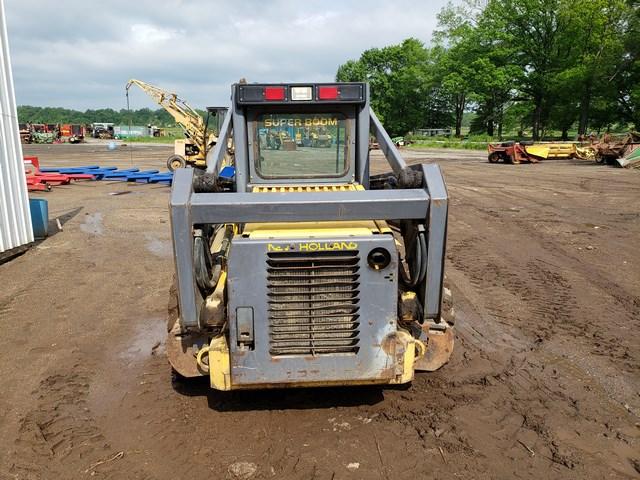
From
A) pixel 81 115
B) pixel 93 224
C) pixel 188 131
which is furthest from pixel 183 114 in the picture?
pixel 81 115

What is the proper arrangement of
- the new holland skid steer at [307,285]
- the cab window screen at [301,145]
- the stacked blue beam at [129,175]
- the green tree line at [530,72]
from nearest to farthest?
the new holland skid steer at [307,285] → the cab window screen at [301,145] → the stacked blue beam at [129,175] → the green tree line at [530,72]

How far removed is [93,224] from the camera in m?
11.3

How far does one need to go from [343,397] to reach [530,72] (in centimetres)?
5162

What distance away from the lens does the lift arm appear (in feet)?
71.8

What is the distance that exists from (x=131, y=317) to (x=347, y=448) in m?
3.55

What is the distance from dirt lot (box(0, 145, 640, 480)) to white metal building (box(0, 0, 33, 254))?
2.06 ft

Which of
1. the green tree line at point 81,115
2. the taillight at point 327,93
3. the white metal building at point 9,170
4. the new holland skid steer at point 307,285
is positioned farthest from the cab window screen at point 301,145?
the green tree line at point 81,115

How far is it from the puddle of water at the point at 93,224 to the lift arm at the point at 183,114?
9.50m

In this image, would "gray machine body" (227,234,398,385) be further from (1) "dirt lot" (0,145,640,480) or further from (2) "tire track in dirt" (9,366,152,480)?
(2) "tire track in dirt" (9,366,152,480)

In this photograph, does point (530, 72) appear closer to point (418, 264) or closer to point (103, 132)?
point (418, 264)

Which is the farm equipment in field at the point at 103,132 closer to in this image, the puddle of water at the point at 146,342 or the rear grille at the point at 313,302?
the puddle of water at the point at 146,342

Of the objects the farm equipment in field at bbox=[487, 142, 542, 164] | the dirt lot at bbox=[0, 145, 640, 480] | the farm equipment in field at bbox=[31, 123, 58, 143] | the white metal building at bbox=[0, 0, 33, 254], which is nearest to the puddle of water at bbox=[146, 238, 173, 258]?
the dirt lot at bbox=[0, 145, 640, 480]

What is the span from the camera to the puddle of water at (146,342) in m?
4.98

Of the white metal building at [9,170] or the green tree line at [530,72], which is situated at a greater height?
the green tree line at [530,72]
